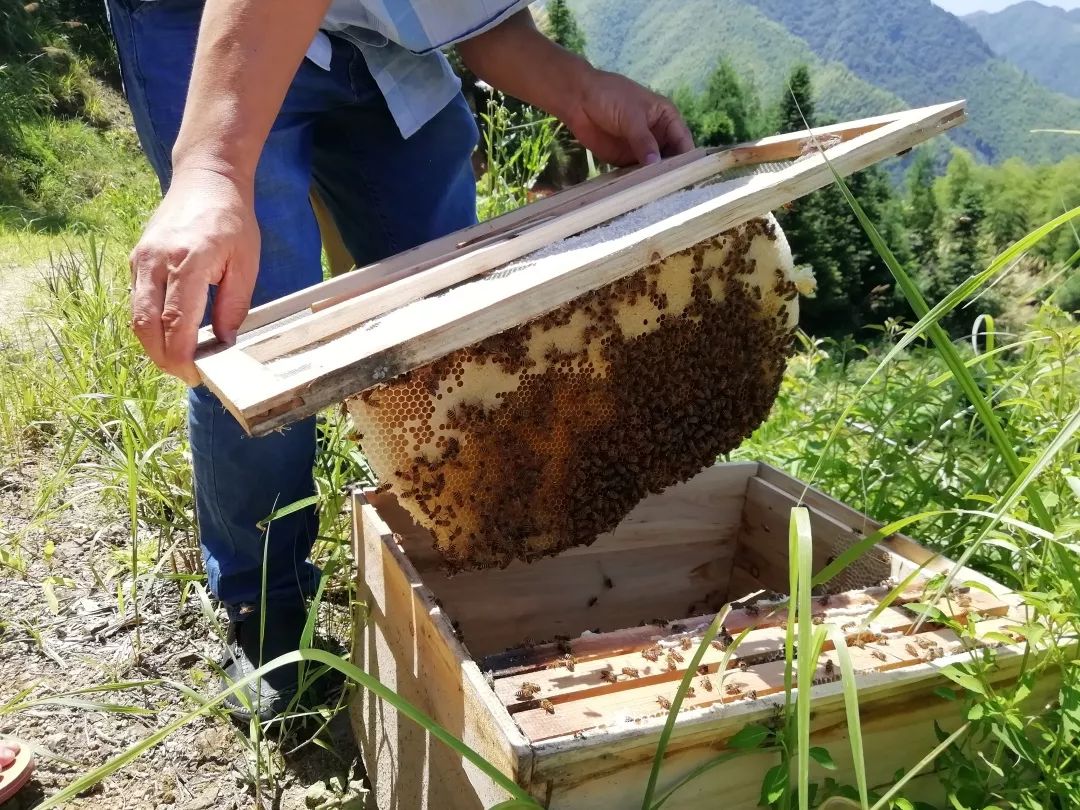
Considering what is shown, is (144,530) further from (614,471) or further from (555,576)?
(614,471)

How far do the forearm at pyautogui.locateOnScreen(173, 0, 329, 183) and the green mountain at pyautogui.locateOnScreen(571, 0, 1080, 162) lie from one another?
8181 centimetres

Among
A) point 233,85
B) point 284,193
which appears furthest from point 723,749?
point 284,193

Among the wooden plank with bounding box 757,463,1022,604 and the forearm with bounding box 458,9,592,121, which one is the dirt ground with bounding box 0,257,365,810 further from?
the forearm with bounding box 458,9,592,121

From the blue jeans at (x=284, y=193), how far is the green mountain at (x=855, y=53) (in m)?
81.0

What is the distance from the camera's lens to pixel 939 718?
4.17ft

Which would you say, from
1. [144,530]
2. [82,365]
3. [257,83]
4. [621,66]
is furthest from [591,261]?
[621,66]

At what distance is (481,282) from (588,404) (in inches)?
13.3

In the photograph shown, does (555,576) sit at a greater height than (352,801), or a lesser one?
greater

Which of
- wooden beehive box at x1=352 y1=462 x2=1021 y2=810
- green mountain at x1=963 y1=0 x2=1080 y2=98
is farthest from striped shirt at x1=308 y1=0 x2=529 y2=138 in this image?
green mountain at x1=963 y1=0 x2=1080 y2=98

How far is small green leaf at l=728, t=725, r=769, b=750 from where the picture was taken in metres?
1.07

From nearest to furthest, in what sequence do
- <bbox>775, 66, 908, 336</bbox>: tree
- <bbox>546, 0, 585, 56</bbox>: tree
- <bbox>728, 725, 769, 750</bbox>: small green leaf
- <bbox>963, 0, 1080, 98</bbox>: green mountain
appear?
<bbox>728, 725, 769, 750</bbox>: small green leaf < <bbox>546, 0, 585, 56</bbox>: tree < <bbox>775, 66, 908, 336</bbox>: tree < <bbox>963, 0, 1080, 98</bbox>: green mountain

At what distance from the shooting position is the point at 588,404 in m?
1.52

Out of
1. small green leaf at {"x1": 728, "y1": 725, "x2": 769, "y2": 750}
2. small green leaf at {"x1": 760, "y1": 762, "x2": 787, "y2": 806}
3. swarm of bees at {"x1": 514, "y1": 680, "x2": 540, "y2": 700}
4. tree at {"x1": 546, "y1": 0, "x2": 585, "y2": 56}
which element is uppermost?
tree at {"x1": 546, "y1": 0, "x2": 585, "y2": 56}

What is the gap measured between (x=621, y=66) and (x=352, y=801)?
92746 millimetres
